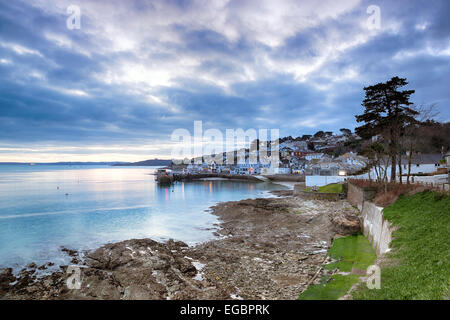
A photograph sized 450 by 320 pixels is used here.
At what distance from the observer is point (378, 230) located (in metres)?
10.3

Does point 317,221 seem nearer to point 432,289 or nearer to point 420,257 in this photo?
point 420,257

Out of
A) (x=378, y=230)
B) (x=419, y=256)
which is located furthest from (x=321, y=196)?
(x=419, y=256)

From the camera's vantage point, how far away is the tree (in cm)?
1973

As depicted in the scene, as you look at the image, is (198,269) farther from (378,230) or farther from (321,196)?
(321,196)

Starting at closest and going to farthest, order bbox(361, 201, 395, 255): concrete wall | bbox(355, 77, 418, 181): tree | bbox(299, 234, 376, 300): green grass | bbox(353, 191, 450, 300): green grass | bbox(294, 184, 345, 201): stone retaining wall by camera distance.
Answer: bbox(353, 191, 450, 300): green grass, bbox(299, 234, 376, 300): green grass, bbox(361, 201, 395, 255): concrete wall, bbox(355, 77, 418, 181): tree, bbox(294, 184, 345, 201): stone retaining wall

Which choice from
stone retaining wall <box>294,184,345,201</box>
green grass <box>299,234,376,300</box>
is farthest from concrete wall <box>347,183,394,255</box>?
stone retaining wall <box>294,184,345,201</box>

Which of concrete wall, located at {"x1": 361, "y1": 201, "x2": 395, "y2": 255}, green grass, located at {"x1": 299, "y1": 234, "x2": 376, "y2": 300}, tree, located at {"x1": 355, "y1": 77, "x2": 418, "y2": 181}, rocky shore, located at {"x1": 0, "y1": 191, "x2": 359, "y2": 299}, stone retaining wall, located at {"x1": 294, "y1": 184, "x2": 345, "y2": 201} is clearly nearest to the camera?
green grass, located at {"x1": 299, "y1": 234, "x2": 376, "y2": 300}

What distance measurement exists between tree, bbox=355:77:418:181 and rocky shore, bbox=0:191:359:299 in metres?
9.70

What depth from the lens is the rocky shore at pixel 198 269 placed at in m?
8.55

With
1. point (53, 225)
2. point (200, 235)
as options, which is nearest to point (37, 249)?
point (53, 225)

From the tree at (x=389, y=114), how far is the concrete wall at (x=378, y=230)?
10.3 m

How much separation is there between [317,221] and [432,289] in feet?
48.3

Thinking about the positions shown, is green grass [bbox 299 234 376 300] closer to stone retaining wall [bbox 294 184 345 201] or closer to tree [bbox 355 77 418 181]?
tree [bbox 355 77 418 181]
